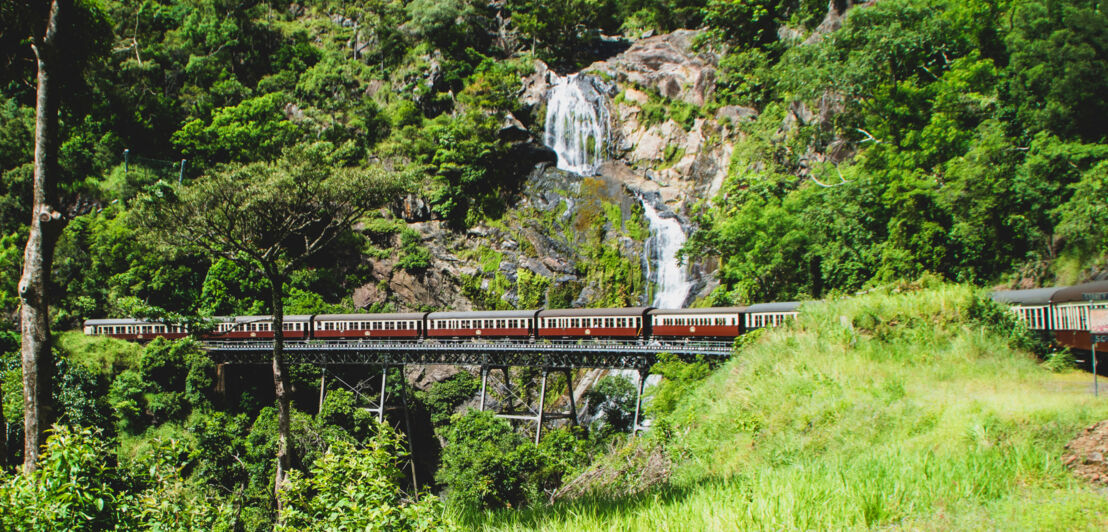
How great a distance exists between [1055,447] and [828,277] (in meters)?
20.2

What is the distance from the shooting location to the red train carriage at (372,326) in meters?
31.9

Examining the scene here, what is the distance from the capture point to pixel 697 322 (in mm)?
25578

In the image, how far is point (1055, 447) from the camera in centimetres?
582

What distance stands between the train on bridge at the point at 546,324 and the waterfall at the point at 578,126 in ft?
54.0

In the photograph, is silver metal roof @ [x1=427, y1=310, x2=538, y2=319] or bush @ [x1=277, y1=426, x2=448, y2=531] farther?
silver metal roof @ [x1=427, y1=310, x2=538, y2=319]

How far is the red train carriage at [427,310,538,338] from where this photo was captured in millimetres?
29172

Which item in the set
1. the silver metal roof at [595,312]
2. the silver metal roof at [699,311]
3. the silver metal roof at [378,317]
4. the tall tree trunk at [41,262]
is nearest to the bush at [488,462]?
the silver metal roof at [595,312]

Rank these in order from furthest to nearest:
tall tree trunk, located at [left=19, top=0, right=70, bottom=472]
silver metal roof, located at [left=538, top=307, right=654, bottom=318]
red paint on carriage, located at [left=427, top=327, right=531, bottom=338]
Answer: red paint on carriage, located at [left=427, top=327, right=531, bottom=338], silver metal roof, located at [left=538, top=307, right=654, bottom=318], tall tree trunk, located at [left=19, top=0, right=70, bottom=472]

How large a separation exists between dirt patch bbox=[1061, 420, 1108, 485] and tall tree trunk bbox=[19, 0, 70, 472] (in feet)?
32.4

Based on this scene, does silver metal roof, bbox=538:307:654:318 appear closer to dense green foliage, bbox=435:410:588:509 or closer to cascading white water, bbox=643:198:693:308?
cascading white water, bbox=643:198:693:308

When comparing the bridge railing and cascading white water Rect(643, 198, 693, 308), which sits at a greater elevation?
cascading white water Rect(643, 198, 693, 308)

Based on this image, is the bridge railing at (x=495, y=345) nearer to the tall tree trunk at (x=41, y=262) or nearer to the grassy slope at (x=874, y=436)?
the grassy slope at (x=874, y=436)

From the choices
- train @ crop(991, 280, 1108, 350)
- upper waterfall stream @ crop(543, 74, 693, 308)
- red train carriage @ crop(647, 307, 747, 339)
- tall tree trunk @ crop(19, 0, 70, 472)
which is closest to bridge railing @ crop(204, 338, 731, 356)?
red train carriage @ crop(647, 307, 747, 339)

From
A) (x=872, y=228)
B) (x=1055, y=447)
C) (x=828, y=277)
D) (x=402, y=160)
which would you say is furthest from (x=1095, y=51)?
(x=402, y=160)
